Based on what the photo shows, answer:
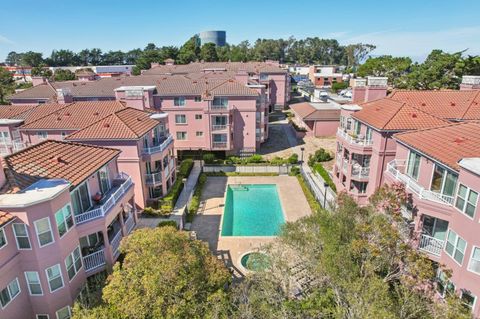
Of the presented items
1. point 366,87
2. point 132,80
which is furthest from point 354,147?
point 132,80

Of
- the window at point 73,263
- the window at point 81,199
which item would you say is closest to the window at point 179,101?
the window at point 81,199

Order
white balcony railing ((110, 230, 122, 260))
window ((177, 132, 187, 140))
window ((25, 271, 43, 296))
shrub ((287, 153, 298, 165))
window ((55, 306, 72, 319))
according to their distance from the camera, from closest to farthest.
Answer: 1. window ((25, 271, 43, 296))
2. window ((55, 306, 72, 319))
3. white balcony railing ((110, 230, 122, 260))
4. shrub ((287, 153, 298, 165))
5. window ((177, 132, 187, 140))

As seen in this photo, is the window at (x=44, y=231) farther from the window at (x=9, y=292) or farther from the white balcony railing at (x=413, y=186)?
the white balcony railing at (x=413, y=186)

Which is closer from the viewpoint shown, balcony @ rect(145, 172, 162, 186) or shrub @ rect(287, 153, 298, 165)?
balcony @ rect(145, 172, 162, 186)

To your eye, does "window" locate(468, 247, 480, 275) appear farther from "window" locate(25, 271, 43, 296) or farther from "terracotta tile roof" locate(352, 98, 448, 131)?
"window" locate(25, 271, 43, 296)

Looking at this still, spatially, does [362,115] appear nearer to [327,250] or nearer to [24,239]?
[327,250]

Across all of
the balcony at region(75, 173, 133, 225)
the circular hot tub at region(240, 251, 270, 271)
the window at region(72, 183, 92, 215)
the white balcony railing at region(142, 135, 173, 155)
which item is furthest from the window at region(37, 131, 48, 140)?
the circular hot tub at region(240, 251, 270, 271)

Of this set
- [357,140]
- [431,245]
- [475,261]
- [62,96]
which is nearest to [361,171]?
[357,140]
